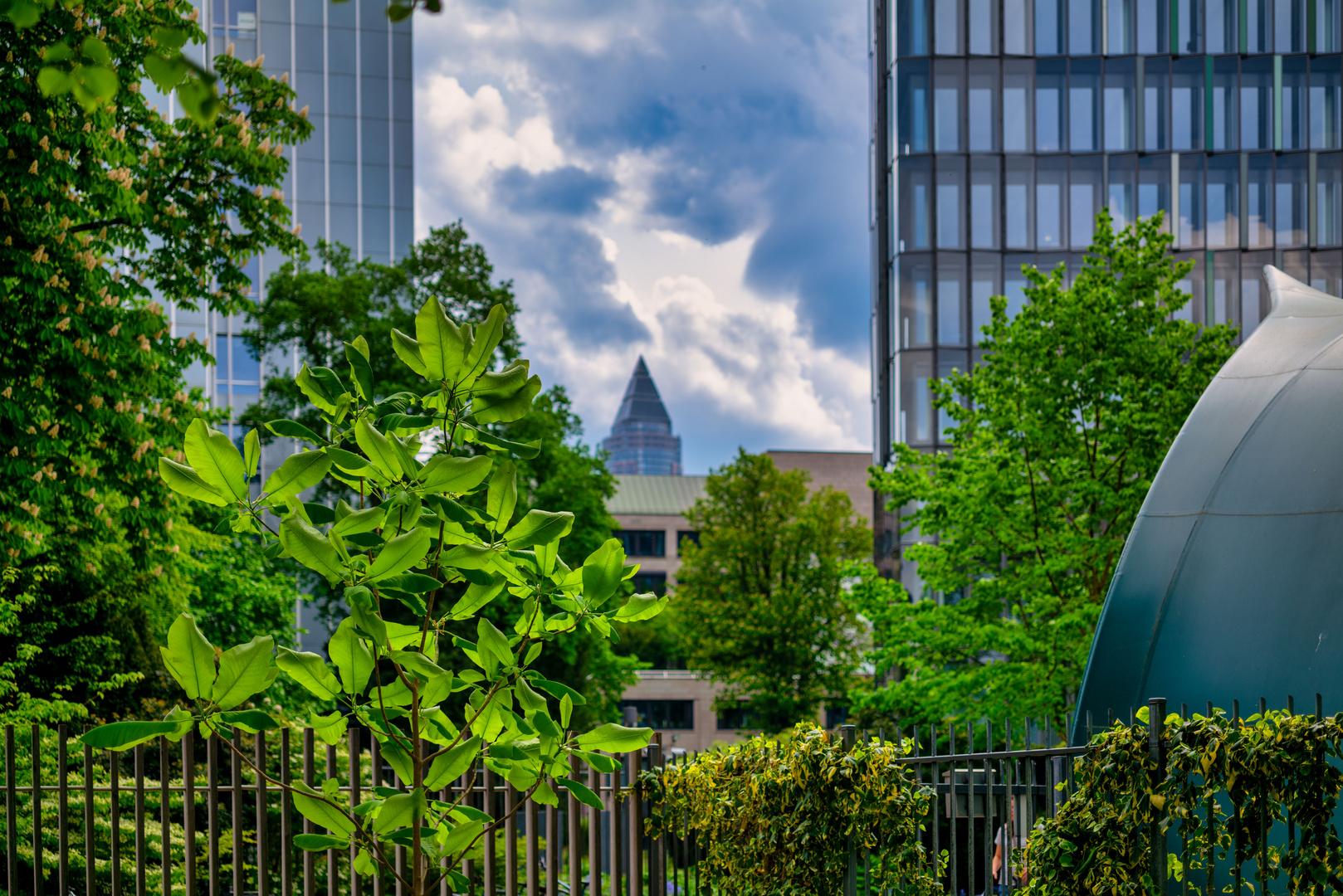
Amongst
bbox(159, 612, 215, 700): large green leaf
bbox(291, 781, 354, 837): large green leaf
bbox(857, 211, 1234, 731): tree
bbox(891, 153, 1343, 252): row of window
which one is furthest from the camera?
bbox(891, 153, 1343, 252): row of window

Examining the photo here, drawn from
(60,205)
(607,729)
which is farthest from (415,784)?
(60,205)

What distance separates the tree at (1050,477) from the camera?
51.8ft

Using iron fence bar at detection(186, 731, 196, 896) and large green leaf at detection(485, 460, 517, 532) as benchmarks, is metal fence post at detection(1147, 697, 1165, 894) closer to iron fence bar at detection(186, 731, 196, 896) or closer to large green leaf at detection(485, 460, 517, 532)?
large green leaf at detection(485, 460, 517, 532)

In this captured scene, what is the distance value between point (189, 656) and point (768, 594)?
3476 cm

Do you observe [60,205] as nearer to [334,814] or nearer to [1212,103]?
[334,814]

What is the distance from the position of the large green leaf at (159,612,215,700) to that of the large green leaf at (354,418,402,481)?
661mm

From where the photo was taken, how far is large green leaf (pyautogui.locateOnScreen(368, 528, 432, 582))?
3016 millimetres

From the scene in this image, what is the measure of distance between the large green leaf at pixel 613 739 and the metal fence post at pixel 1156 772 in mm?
2595

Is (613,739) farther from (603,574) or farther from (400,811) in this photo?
(400,811)

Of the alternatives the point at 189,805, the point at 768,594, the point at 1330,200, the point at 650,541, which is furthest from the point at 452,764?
the point at 650,541

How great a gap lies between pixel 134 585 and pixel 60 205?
6.96 meters

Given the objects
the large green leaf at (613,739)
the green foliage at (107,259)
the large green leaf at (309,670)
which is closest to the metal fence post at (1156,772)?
the large green leaf at (613,739)

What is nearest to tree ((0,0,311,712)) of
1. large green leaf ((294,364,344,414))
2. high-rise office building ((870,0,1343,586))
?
large green leaf ((294,364,344,414))

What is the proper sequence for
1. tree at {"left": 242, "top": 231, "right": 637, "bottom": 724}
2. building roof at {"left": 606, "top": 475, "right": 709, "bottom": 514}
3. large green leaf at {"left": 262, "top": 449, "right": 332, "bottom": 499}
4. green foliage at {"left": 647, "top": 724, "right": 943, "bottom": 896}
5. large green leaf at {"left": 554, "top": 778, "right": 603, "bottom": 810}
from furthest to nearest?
building roof at {"left": 606, "top": 475, "right": 709, "bottom": 514}, tree at {"left": 242, "top": 231, "right": 637, "bottom": 724}, green foliage at {"left": 647, "top": 724, "right": 943, "bottom": 896}, large green leaf at {"left": 554, "top": 778, "right": 603, "bottom": 810}, large green leaf at {"left": 262, "top": 449, "right": 332, "bottom": 499}
